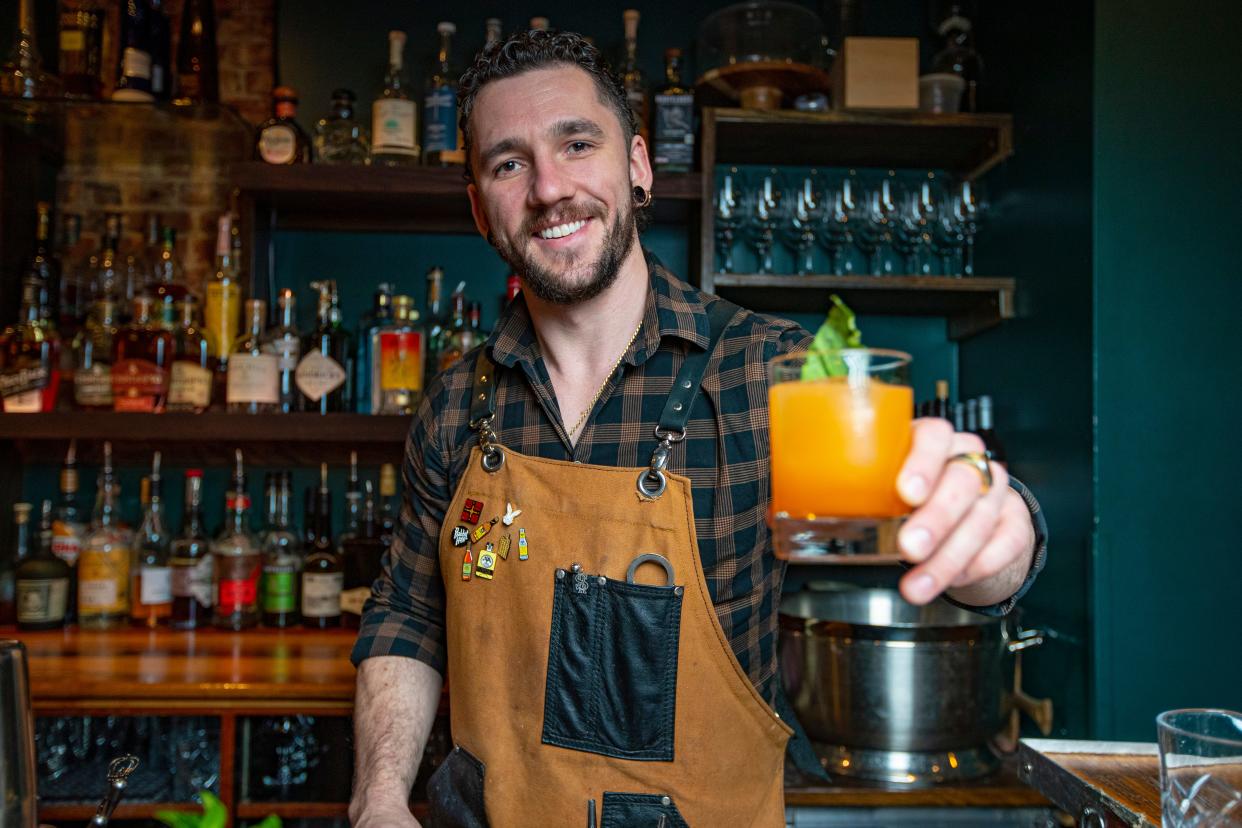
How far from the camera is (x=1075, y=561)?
193 cm

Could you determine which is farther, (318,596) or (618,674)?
(318,596)

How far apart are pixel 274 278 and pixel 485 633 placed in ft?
5.20

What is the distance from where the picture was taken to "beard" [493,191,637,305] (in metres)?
1.36

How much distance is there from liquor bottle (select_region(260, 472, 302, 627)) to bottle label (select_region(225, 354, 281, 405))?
0.22 meters

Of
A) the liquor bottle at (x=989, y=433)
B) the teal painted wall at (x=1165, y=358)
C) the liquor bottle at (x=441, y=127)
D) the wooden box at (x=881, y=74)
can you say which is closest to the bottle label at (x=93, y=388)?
the liquor bottle at (x=441, y=127)

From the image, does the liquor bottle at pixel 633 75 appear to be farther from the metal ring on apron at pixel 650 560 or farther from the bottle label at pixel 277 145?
the metal ring on apron at pixel 650 560

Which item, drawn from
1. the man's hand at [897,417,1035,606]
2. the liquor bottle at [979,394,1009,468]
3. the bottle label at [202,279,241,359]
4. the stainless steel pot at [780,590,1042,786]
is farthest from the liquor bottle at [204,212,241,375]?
the man's hand at [897,417,1035,606]

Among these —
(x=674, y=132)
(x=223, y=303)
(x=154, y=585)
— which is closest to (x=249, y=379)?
(x=223, y=303)

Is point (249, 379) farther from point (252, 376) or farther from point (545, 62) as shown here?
point (545, 62)

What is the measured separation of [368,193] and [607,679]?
1461 millimetres

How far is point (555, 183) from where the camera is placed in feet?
4.45

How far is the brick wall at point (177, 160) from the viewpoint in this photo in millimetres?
2598

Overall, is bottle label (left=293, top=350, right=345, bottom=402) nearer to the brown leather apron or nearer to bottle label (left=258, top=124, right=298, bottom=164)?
bottle label (left=258, top=124, right=298, bottom=164)

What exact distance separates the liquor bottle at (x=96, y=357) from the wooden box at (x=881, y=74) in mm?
1840
